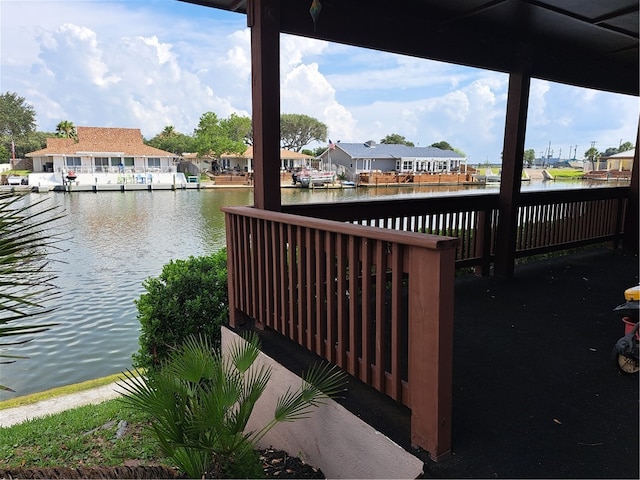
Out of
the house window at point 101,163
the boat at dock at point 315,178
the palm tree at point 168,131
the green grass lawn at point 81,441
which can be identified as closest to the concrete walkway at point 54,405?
the green grass lawn at point 81,441

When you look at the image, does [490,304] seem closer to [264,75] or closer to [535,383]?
[535,383]

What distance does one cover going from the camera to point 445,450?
5.67 feet

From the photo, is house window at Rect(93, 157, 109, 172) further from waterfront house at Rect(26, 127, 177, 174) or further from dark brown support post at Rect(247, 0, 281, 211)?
dark brown support post at Rect(247, 0, 281, 211)

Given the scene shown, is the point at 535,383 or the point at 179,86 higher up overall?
the point at 179,86

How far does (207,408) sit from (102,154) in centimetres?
3772

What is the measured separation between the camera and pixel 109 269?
468 inches

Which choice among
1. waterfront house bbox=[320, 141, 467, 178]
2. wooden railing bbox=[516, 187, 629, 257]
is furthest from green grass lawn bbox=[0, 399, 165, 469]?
waterfront house bbox=[320, 141, 467, 178]

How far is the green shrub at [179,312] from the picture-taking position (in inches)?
151

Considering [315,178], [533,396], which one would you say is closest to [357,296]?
[533,396]

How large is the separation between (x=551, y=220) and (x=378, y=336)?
14.2 ft

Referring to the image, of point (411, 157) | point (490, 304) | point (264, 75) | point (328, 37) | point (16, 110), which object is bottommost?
point (490, 304)

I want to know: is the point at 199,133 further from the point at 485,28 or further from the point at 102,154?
the point at 485,28

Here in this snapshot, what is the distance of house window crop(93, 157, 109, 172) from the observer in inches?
1368

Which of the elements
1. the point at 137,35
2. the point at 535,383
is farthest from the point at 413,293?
the point at 137,35
